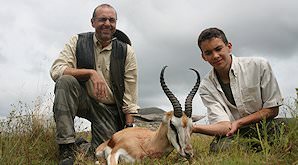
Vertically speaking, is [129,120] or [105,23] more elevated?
[105,23]

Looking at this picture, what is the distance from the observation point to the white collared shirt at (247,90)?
582 centimetres

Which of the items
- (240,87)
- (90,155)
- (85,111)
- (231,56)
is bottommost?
(90,155)

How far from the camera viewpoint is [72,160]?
6.05m

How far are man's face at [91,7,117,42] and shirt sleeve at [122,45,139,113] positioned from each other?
0.51 m

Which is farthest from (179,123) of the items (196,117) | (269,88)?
(269,88)

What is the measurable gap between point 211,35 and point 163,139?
4.94 ft

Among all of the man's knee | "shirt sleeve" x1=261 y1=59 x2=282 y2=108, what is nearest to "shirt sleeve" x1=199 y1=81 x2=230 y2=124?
"shirt sleeve" x1=261 y1=59 x2=282 y2=108

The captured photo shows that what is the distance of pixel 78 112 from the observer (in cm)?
711

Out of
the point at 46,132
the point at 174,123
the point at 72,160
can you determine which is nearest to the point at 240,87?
the point at 174,123

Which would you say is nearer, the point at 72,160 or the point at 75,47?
the point at 72,160

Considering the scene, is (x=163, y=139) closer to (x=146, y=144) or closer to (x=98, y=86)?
(x=146, y=144)

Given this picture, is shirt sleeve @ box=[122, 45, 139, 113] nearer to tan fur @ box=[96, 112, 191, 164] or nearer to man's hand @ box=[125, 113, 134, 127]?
man's hand @ box=[125, 113, 134, 127]

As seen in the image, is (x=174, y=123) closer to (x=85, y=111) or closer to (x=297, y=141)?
(x=297, y=141)

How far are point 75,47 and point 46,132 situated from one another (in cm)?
218
